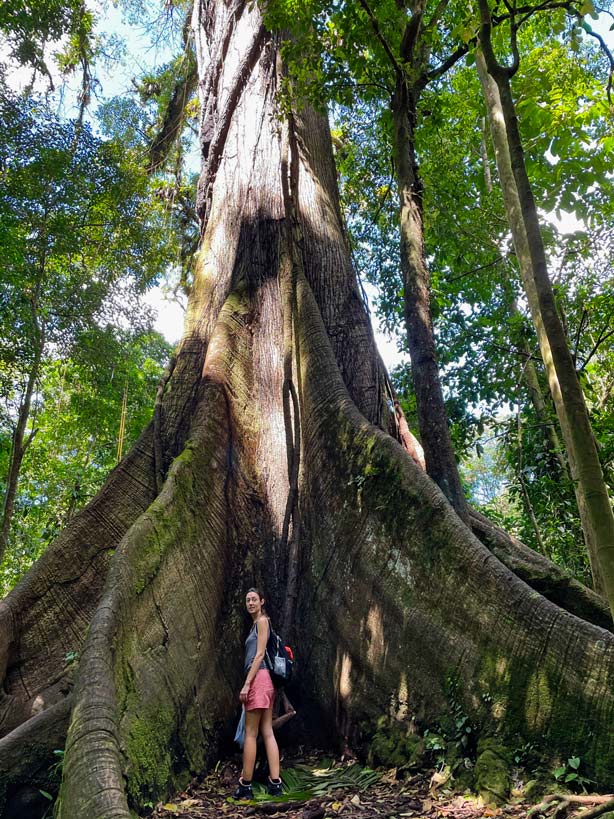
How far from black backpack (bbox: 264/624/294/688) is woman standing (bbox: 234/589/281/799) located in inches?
1.5

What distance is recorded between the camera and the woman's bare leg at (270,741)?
3496 mm

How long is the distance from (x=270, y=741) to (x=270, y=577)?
108 centimetres

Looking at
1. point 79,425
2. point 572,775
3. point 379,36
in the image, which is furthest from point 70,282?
point 572,775

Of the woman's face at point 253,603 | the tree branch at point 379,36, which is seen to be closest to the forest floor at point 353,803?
the woman's face at point 253,603

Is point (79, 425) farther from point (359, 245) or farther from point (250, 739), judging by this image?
point (250, 739)

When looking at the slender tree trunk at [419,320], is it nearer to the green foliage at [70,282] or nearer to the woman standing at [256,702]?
the woman standing at [256,702]

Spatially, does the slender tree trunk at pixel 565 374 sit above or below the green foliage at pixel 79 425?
below

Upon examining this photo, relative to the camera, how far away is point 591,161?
7.27 metres

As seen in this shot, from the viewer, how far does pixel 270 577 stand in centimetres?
444

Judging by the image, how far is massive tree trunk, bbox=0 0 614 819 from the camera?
2982 millimetres

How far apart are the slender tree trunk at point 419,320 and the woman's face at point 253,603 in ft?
4.56

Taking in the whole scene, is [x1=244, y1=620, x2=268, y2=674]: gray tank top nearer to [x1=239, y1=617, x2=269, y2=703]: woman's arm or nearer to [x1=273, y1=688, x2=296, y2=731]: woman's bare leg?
[x1=239, y1=617, x2=269, y2=703]: woman's arm

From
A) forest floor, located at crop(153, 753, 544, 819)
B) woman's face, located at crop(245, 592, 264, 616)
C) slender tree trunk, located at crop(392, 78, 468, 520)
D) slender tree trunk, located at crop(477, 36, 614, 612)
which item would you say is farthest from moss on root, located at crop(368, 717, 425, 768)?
slender tree trunk, located at crop(477, 36, 614, 612)

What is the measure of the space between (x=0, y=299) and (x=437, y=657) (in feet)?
28.3
